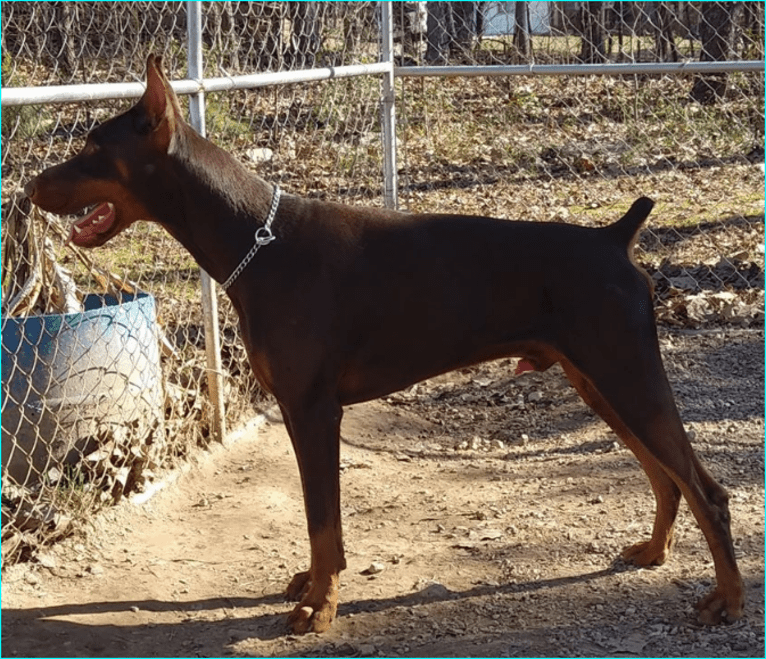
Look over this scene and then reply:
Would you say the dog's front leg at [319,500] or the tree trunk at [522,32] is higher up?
the tree trunk at [522,32]

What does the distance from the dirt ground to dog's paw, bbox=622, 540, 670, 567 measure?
0.12 feet

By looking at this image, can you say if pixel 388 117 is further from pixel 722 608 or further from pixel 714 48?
pixel 722 608

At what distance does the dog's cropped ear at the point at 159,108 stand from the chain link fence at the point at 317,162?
1.03 metres

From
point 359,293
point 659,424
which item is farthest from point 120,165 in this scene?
point 659,424

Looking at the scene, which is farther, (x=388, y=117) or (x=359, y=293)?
(x=388, y=117)

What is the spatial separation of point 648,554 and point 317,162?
388cm

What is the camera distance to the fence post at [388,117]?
691cm

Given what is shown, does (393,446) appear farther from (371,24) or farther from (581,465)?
(371,24)

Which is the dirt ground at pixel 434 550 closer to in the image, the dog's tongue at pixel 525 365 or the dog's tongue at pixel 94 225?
the dog's tongue at pixel 525 365

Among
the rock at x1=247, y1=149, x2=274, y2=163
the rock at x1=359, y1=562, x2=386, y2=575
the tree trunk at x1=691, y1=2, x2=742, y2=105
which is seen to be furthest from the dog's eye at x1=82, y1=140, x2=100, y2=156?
the tree trunk at x1=691, y1=2, x2=742, y2=105

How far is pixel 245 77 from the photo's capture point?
514 cm

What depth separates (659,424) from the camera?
3500 mm

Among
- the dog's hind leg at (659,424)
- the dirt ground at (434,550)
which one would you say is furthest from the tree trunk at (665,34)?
the dog's hind leg at (659,424)

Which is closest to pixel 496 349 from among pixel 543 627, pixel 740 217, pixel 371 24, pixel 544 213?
pixel 543 627
